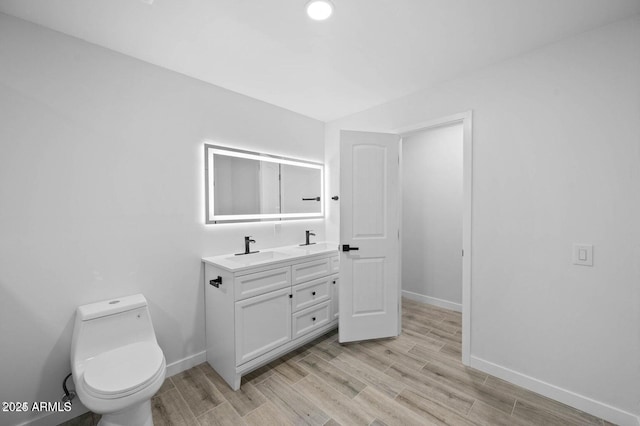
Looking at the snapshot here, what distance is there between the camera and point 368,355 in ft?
7.83

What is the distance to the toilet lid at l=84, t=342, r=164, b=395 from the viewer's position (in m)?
1.31

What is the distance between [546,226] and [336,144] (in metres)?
2.29

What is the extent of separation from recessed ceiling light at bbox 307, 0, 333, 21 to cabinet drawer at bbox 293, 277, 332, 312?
2.02m

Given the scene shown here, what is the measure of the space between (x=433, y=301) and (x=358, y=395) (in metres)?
2.15

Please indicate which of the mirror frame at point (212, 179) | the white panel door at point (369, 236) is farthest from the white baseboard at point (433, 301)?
the mirror frame at point (212, 179)

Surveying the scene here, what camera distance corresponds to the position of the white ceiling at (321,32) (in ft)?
4.89

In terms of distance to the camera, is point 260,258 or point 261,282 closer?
point 261,282

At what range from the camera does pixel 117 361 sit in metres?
1.52

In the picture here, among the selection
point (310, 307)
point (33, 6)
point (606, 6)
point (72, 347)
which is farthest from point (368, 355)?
point (33, 6)

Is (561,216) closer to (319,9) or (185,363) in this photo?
(319,9)

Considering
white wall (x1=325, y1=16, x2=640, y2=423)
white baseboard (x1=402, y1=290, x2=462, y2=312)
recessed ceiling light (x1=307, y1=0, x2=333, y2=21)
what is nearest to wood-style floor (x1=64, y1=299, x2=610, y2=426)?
white wall (x1=325, y1=16, x2=640, y2=423)

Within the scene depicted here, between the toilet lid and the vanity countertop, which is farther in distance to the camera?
the vanity countertop

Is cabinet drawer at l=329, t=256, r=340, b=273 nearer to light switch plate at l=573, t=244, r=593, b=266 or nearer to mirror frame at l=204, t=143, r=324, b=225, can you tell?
mirror frame at l=204, t=143, r=324, b=225

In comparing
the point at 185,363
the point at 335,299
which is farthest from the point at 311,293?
the point at 185,363
